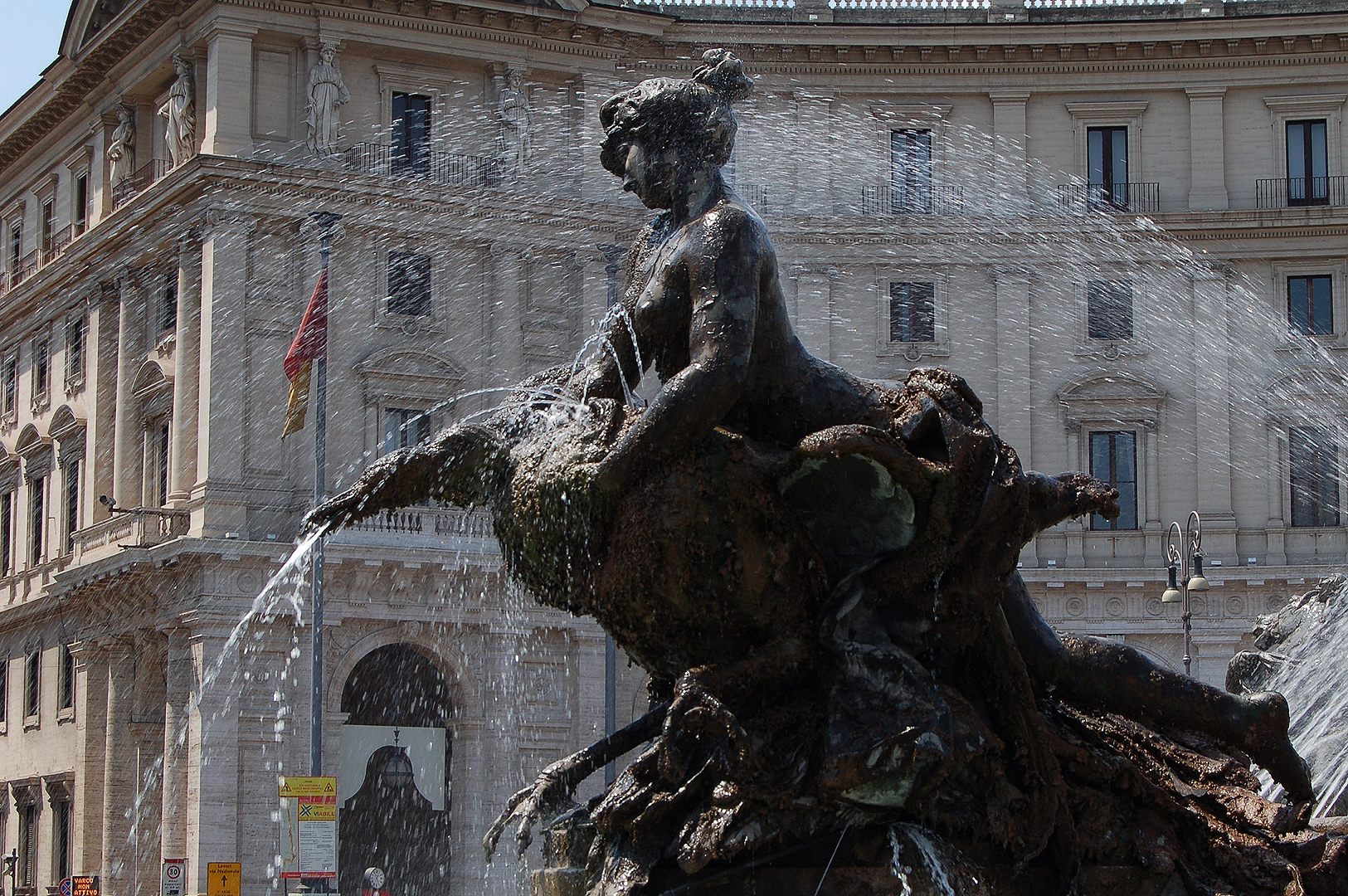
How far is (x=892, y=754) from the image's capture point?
14.3 ft

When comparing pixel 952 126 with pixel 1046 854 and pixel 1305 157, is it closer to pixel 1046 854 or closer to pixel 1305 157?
pixel 1305 157

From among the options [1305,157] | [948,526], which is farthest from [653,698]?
[1305,157]

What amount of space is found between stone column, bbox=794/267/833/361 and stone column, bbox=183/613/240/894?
12.2 meters

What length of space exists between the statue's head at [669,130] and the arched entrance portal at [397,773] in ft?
85.2

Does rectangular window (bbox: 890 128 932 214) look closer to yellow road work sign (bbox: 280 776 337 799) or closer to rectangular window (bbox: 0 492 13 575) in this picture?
yellow road work sign (bbox: 280 776 337 799)

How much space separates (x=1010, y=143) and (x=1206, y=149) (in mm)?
4005

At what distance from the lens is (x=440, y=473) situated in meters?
5.07

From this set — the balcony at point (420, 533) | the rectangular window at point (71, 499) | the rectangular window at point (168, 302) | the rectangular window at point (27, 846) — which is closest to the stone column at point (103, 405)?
the rectangular window at point (71, 499)

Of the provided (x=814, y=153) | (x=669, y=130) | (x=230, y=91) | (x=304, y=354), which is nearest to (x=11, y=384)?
(x=230, y=91)

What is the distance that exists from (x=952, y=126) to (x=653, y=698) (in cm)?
3303

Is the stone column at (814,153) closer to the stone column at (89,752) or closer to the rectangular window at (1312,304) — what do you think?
the rectangular window at (1312,304)

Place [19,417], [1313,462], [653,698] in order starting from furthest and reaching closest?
1. [19,417]
2. [1313,462]
3. [653,698]

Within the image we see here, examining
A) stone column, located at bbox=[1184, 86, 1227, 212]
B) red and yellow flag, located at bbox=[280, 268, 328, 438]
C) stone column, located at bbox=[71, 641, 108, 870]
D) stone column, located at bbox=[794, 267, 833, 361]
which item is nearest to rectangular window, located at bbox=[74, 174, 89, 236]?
stone column, located at bbox=[71, 641, 108, 870]

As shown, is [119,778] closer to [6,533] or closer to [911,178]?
[6,533]
